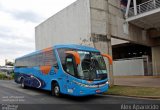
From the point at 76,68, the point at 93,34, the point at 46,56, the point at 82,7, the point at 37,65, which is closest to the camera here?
the point at 76,68

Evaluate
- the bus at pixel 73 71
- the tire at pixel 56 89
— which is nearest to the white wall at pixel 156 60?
the bus at pixel 73 71

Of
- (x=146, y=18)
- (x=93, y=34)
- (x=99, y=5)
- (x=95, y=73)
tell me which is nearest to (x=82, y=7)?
(x=99, y=5)

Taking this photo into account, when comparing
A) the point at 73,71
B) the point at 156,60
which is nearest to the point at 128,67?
the point at 156,60

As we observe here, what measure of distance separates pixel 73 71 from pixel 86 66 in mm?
773

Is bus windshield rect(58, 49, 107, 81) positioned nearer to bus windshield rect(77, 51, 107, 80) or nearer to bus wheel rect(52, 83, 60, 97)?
bus windshield rect(77, 51, 107, 80)

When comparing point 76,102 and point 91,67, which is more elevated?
point 91,67

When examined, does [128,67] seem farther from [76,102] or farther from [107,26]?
[76,102]

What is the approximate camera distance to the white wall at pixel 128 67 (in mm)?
32428

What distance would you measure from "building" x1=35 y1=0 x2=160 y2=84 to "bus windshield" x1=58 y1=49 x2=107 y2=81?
5.31m

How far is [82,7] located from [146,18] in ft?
22.3

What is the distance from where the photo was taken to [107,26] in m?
19.7

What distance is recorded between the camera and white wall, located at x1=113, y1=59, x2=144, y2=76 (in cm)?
3243

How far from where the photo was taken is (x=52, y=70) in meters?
14.5

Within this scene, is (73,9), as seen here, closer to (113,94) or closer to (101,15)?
(101,15)
